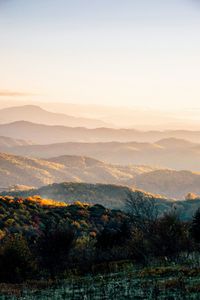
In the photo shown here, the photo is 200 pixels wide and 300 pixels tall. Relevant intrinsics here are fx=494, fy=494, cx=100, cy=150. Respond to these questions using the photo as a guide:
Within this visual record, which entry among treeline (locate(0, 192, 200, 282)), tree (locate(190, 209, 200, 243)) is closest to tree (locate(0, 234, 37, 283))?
treeline (locate(0, 192, 200, 282))

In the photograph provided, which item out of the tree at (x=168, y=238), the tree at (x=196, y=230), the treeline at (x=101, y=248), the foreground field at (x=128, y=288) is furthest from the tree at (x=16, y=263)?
the tree at (x=196, y=230)

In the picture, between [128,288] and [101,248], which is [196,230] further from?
[128,288]

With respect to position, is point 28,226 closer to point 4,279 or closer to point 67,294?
point 4,279

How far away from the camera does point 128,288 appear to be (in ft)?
73.6

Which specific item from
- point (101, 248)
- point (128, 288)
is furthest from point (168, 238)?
point (101, 248)

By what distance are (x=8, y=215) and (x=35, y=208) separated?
10.9 meters

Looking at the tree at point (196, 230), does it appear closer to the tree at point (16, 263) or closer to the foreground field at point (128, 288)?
the tree at point (16, 263)

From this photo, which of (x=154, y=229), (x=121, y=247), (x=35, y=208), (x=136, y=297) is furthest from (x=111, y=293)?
(x=35, y=208)

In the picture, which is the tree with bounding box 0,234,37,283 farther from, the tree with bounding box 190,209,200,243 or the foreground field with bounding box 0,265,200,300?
the tree with bounding box 190,209,200,243

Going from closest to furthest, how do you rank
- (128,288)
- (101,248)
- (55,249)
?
1. (128,288)
2. (55,249)
3. (101,248)

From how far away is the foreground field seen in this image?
66.3ft

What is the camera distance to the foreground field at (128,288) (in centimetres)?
2020

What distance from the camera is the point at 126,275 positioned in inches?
1106

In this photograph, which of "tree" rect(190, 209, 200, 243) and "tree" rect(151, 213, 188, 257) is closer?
"tree" rect(151, 213, 188, 257)
